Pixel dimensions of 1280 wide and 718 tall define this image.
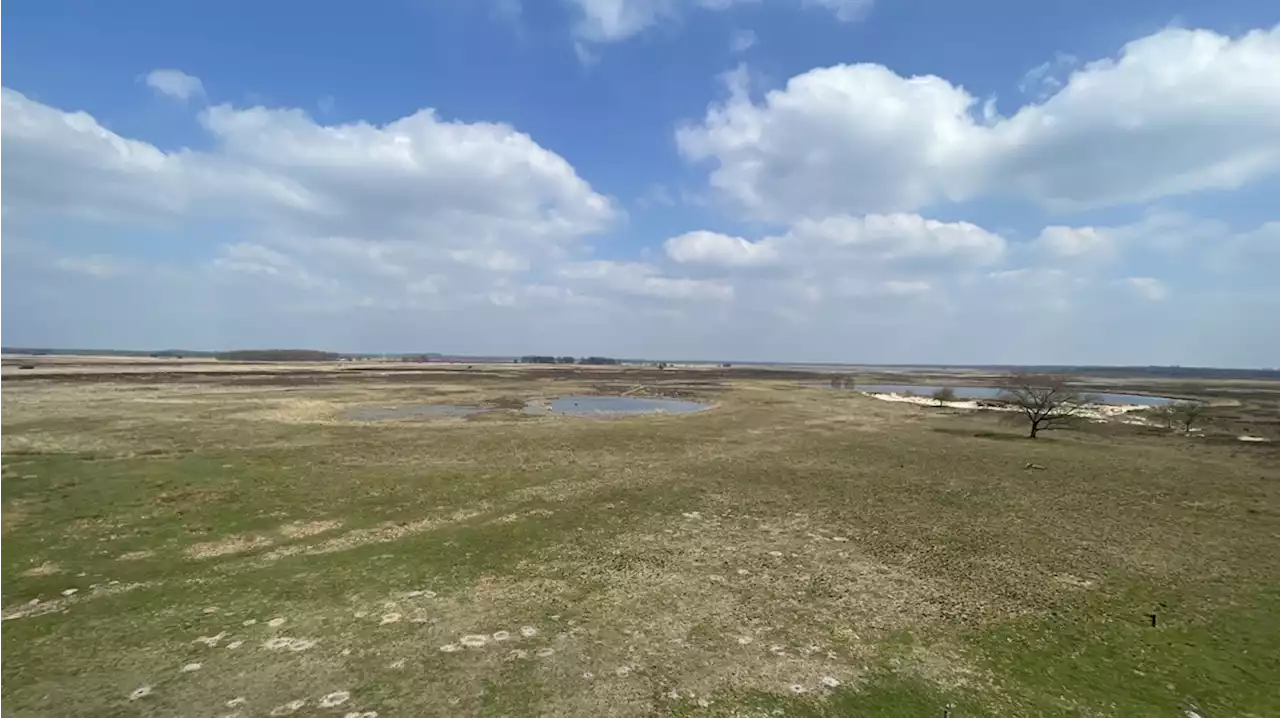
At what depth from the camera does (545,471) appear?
2725 cm

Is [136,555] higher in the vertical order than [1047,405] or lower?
lower

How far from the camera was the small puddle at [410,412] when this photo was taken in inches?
1869

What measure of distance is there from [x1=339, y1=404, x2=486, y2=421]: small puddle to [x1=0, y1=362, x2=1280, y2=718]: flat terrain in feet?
52.5

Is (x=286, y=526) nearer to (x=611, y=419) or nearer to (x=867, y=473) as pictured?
(x=867, y=473)

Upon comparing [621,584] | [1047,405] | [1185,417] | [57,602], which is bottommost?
[621,584]

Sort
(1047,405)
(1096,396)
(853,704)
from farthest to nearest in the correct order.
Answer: (1096,396) → (1047,405) → (853,704)

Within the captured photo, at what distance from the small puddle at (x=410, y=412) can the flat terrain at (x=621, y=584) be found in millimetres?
16016

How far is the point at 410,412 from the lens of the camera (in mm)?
52125

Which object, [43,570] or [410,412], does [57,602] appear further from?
[410,412]

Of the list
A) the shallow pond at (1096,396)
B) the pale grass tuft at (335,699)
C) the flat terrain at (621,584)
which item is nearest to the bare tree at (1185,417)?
the flat terrain at (621,584)

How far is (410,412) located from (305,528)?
35589 mm

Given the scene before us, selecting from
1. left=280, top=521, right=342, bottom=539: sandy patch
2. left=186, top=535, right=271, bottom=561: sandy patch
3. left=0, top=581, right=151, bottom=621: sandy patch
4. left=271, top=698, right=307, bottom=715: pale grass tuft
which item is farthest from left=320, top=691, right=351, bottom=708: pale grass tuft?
left=280, top=521, right=342, bottom=539: sandy patch

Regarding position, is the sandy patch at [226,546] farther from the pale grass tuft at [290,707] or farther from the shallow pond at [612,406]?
the shallow pond at [612,406]

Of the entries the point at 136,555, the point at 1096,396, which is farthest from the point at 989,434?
the point at 1096,396
